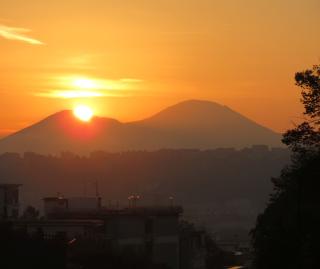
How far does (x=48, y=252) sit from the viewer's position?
156 ft

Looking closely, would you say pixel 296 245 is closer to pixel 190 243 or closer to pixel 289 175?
pixel 289 175

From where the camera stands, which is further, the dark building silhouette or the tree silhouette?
the dark building silhouette

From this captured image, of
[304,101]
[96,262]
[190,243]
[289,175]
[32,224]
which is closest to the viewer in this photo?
[304,101]

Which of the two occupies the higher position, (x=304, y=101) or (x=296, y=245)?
(x=304, y=101)

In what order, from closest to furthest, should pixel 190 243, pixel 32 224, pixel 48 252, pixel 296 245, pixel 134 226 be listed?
pixel 296 245, pixel 48 252, pixel 32 224, pixel 134 226, pixel 190 243

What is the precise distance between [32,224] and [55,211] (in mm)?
14877

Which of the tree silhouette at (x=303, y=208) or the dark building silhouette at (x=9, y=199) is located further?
the dark building silhouette at (x=9, y=199)

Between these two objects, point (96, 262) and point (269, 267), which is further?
point (96, 262)

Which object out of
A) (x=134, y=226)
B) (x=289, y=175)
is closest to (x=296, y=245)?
(x=289, y=175)

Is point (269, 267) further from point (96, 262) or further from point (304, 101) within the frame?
point (96, 262)

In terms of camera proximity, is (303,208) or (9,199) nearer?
(303,208)

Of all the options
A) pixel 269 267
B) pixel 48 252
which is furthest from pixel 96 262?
pixel 269 267

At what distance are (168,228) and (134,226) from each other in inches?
203

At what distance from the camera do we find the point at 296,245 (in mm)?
33250
